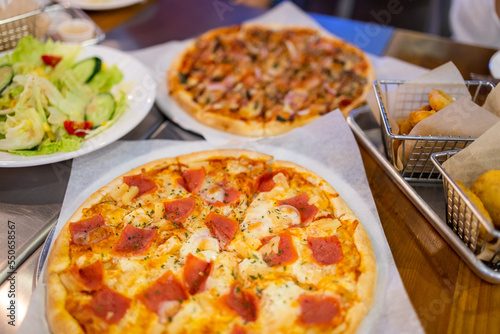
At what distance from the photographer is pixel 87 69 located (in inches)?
133

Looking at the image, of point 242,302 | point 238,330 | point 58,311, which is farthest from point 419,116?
point 58,311

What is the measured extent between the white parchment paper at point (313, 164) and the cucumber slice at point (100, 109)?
24 cm

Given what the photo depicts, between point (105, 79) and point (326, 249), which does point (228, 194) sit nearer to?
point (326, 249)

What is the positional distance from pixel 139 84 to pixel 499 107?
2.69 m

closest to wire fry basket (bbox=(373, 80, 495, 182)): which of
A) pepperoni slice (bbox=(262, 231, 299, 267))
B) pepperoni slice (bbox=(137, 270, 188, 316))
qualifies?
pepperoni slice (bbox=(262, 231, 299, 267))

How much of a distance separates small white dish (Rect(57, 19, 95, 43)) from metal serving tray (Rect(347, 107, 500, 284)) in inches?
122

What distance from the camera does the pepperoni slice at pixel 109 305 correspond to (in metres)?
1.91

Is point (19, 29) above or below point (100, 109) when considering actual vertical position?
above

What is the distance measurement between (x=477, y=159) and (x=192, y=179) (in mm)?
1723

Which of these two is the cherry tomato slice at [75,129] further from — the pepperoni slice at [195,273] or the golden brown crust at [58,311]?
the pepperoni slice at [195,273]

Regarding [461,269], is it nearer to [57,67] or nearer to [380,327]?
[380,327]

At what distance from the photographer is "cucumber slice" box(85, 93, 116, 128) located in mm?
3072

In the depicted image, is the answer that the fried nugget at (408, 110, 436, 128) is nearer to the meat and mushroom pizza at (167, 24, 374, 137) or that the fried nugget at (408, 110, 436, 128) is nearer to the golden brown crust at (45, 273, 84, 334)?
the meat and mushroom pizza at (167, 24, 374, 137)

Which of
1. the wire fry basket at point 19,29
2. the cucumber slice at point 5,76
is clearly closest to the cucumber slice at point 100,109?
the cucumber slice at point 5,76
